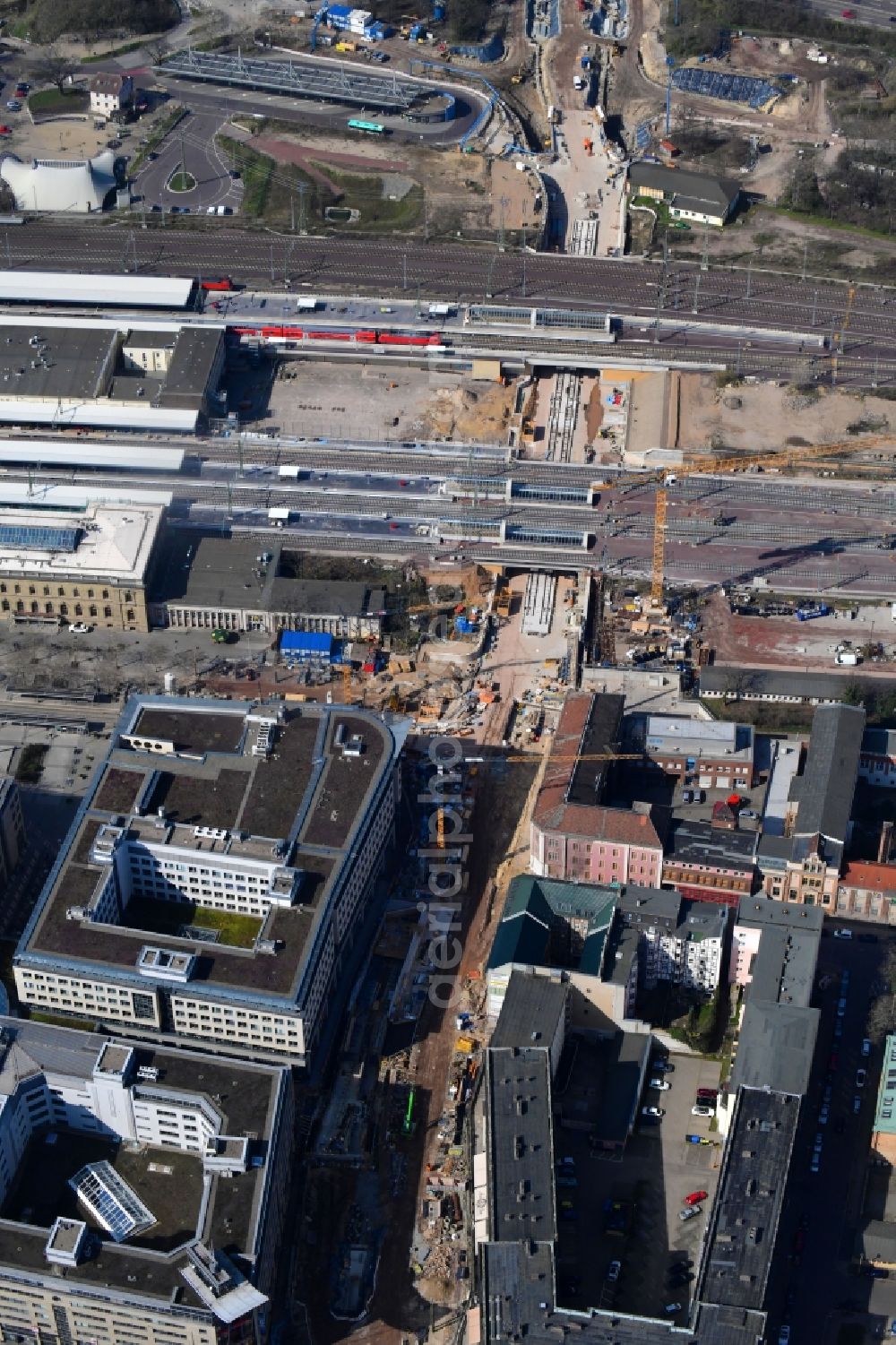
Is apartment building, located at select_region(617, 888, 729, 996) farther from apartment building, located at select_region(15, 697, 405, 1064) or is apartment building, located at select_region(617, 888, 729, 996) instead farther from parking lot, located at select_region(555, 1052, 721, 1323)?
apartment building, located at select_region(15, 697, 405, 1064)

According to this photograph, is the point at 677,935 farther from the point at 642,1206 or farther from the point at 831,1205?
the point at 831,1205

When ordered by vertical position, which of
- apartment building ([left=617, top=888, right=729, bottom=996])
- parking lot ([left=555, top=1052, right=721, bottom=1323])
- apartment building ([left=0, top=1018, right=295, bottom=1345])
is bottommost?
parking lot ([left=555, top=1052, right=721, bottom=1323])

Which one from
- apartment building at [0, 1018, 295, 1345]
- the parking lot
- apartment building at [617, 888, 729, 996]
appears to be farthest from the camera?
apartment building at [617, 888, 729, 996]

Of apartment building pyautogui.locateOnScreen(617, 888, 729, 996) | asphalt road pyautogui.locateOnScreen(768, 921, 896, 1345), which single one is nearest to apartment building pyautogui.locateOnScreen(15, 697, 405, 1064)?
apartment building pyautogui.locateOnScreen(617, 888, 729, 996)

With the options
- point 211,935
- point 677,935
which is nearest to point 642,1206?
point 677,935

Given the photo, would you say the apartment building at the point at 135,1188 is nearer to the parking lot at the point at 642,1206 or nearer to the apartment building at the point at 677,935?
the parking lot at the point at 642,1206

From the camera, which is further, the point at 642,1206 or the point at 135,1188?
the point at 642,1206
